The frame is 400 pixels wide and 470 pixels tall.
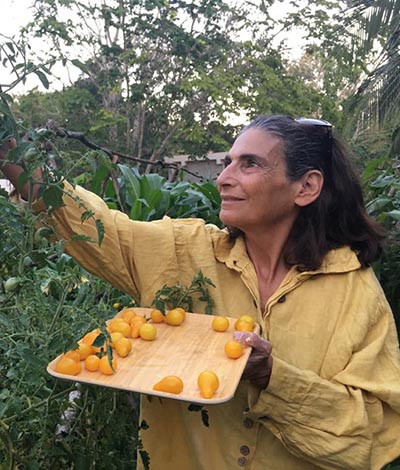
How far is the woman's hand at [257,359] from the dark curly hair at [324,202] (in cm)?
32

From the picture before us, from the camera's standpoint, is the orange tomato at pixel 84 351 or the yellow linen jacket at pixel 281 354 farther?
the yellow linen jacket at pixel 281 354

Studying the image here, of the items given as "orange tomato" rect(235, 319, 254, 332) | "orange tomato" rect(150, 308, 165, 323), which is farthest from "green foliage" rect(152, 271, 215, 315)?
"orange tomato" rect(235, 319, 254, 332)

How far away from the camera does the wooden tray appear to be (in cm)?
A: 102

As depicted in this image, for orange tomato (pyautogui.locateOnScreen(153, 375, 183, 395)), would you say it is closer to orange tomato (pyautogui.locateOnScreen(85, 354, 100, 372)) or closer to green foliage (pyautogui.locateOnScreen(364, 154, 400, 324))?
orange tomato (pyautogui.locateOnScreen(85, 354, 100, 372))

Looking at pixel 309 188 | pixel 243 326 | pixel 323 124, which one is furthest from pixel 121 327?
pixel 323 124

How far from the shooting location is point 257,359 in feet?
3.96

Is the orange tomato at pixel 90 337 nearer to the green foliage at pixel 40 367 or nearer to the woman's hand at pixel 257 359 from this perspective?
the green foliage at pixel 40 367

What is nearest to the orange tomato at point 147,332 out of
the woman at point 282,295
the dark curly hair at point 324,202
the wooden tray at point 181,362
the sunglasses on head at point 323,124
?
the wooden tray at point 181,362

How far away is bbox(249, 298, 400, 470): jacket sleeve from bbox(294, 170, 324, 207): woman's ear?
0.40 meters

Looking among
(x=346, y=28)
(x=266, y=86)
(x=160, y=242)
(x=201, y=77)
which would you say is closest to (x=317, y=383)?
(x=160, y=242)

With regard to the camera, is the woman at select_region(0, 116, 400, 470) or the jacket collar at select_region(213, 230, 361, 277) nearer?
the woman at select_region(0, 116, 400, 470)

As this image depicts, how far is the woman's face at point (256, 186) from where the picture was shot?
140 cm

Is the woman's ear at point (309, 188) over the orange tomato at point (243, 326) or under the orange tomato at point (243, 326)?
over

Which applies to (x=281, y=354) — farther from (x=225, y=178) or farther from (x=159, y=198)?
(x=159, y=198)
